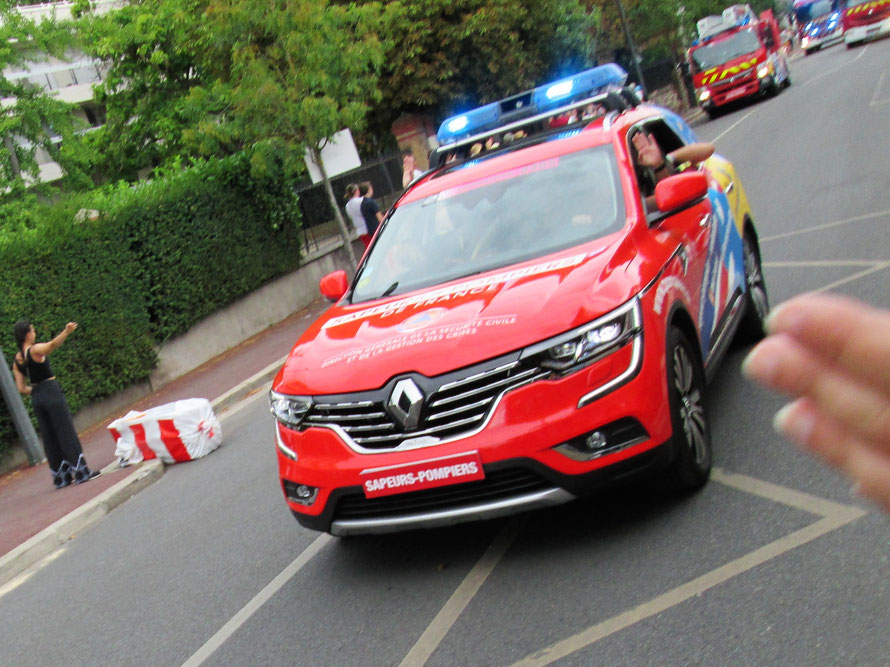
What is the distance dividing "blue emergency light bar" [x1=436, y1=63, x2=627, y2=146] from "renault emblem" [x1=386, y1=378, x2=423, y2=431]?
14.3ft

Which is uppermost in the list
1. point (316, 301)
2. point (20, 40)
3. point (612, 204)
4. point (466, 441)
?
point (20, 40)

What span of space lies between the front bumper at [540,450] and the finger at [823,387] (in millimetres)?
3142

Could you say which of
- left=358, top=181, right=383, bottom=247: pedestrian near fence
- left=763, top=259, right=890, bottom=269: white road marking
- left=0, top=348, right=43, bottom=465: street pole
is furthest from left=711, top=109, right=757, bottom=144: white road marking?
left=0, top=348, right=43, bottom=465: street pole

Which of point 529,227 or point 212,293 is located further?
point 212,293

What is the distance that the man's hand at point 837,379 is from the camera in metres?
1.14

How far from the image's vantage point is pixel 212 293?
1744 cm

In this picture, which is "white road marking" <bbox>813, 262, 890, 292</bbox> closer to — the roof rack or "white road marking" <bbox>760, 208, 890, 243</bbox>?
the roof rack

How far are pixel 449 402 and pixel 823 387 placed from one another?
3314 mm

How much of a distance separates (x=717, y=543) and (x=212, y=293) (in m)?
14.0

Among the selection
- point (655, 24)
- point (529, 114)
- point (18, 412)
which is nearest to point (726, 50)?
point (655, 24)

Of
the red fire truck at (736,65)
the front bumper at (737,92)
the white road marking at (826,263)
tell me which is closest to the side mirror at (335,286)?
the white road marking at (826,263)

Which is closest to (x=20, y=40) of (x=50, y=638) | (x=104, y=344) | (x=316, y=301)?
(x=316, y=301)

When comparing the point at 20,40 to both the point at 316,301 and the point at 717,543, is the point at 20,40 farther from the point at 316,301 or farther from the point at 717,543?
the point at 717,543

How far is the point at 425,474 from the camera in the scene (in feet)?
14.7
